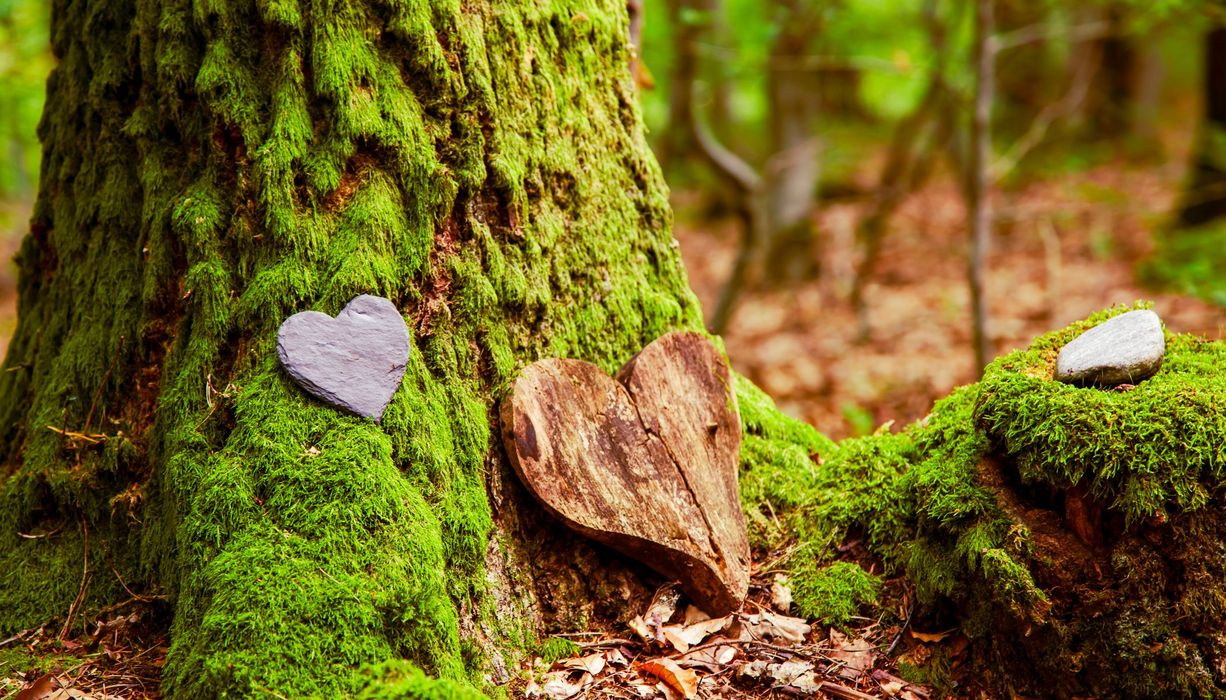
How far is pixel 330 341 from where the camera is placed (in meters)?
2.41

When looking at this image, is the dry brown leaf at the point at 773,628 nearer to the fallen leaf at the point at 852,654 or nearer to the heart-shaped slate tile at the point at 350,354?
the fallen leaf at the point at 852,654

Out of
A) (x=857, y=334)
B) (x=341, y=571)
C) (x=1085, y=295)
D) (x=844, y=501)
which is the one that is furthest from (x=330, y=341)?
(x=1085, y=295)

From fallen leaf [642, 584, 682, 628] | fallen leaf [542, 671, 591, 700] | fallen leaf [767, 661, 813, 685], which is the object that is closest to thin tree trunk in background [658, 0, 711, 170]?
fallen leaf [642, 584, 682, 628]

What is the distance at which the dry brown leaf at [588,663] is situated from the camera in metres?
2.50

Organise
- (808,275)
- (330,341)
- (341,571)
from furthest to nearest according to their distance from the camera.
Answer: (808,275) < (330,341) < (341,571)

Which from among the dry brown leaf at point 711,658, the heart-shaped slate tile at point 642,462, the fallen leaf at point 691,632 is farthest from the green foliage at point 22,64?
the dry brown leaf at point 711,658

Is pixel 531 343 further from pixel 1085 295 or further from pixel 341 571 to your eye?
pixel 1085 295

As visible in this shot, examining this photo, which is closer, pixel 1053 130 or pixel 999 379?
pixel 999 379

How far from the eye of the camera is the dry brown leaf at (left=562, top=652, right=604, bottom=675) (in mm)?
2503

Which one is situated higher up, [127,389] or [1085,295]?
[127,389]

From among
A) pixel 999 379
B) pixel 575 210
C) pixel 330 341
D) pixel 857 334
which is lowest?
pixel 857 334

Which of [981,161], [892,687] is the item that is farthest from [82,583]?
[981,161]

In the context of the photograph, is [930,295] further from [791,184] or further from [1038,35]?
[1038,35]

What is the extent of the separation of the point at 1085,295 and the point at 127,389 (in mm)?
8751
